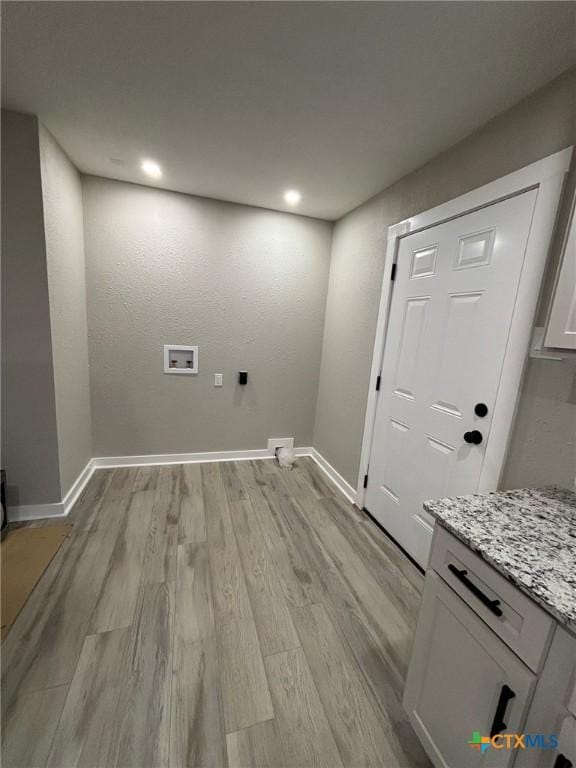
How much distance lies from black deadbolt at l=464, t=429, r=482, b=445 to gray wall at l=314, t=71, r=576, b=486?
0.14 meters

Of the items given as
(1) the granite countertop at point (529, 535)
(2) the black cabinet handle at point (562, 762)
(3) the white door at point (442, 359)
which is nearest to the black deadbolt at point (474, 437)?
(3) the white door at point (442, 359)

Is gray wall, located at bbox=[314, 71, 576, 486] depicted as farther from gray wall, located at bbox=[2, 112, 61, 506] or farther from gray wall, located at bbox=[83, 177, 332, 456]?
gray wall, located at bbox=[2, 112, 61, 506]

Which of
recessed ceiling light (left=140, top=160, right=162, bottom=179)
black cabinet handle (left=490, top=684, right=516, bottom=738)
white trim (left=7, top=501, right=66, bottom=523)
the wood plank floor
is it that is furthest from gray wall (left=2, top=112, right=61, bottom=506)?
black cabinet handle (left=490, top=684, right=516, bottom=738)

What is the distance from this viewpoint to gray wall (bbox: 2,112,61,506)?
5.60 ft

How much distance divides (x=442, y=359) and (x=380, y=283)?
0.84 m

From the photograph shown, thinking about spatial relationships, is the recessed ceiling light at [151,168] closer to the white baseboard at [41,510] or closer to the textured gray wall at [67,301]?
the textured gray wall at [67,301]

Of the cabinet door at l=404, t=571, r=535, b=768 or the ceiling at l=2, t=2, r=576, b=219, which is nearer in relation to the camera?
the cabinet door at l=404, t=571, r=535, b=768

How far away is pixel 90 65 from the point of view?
4.34 feet

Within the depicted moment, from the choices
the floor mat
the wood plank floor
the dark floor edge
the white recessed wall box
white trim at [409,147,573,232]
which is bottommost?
the floor mat

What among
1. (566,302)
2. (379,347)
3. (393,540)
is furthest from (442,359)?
(393,540)

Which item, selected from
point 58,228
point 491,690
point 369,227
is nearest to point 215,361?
point 58,228

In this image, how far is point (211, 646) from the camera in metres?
1.32

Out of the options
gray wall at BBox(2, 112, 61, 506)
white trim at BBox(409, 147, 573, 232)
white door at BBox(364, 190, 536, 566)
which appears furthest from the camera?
gray wall at BBox(2, 112, 61, 506)

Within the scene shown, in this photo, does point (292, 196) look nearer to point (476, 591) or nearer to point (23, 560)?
point (476, 591)
